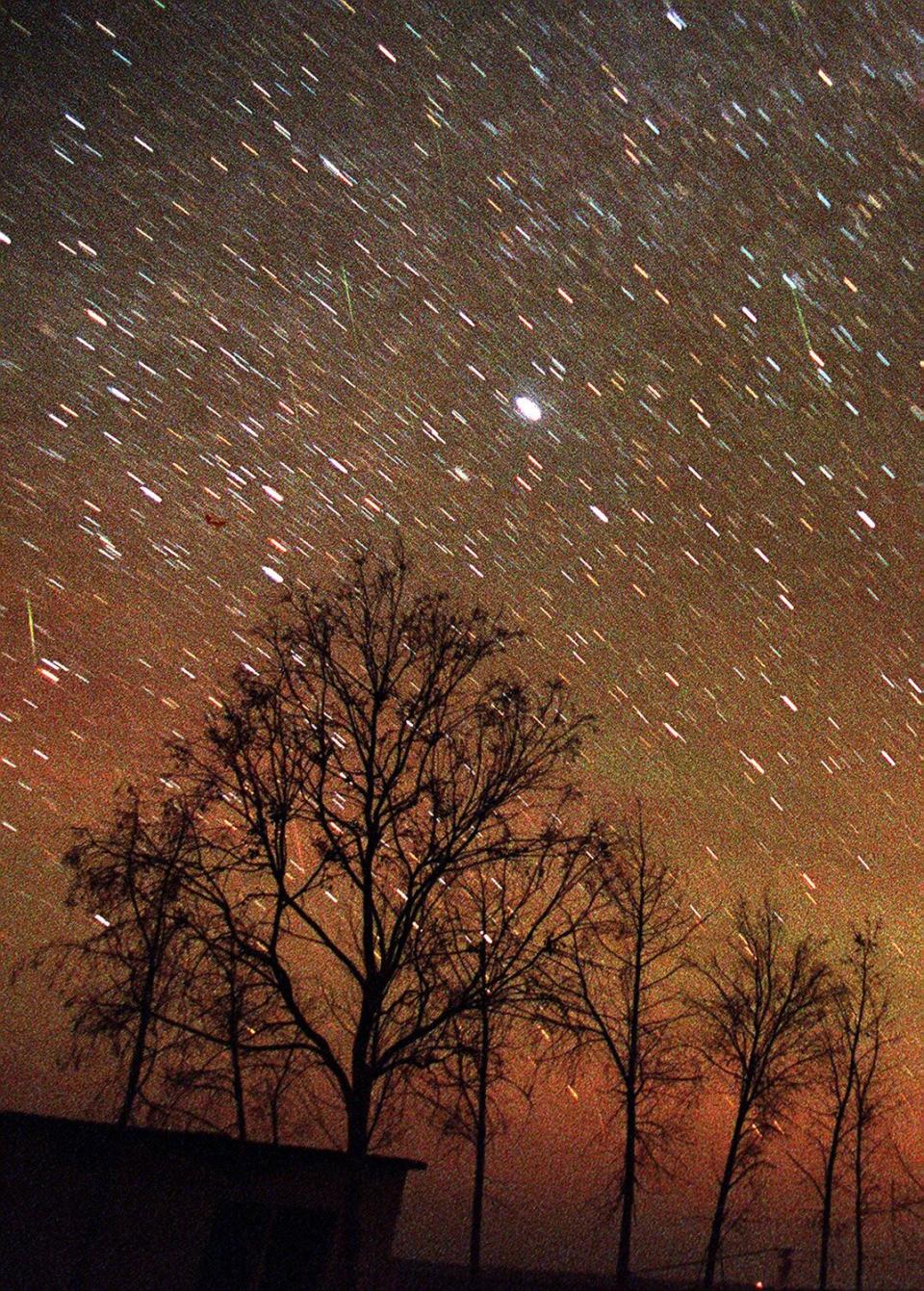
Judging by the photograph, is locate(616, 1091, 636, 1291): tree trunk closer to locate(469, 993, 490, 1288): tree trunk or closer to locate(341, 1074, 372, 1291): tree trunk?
locate(469, 993, 490, 1288): tree trunk

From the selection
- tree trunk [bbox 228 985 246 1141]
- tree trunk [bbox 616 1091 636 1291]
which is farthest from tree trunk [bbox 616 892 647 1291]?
tree trunk [bbox 228 985 246 1141]

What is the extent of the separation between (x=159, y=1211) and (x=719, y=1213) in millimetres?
14030

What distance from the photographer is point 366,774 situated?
17016mm

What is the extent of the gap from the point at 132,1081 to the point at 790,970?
725 inches

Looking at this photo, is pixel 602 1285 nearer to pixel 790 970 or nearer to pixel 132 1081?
pixel 790 970

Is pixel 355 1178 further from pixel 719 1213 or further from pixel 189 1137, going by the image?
pixel 719 1213

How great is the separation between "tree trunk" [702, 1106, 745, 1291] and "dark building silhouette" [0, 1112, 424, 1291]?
32.9 feet

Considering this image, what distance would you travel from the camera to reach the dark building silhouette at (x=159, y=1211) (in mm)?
18031

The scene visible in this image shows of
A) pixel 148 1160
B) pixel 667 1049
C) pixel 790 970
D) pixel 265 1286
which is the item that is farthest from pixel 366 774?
pixel 790 970

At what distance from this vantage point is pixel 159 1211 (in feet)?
60.6

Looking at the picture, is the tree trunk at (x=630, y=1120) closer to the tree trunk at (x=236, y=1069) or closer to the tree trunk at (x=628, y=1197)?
the tree trunk at (x=628, y=1197)

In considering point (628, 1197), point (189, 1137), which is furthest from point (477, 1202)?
point (189, 1137)

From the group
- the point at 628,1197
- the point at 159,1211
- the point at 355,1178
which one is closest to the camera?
the point at 355,1178

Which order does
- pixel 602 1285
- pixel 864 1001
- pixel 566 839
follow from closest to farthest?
pixel 566 839 < pixel 602 1285 < pixel 864 1001
